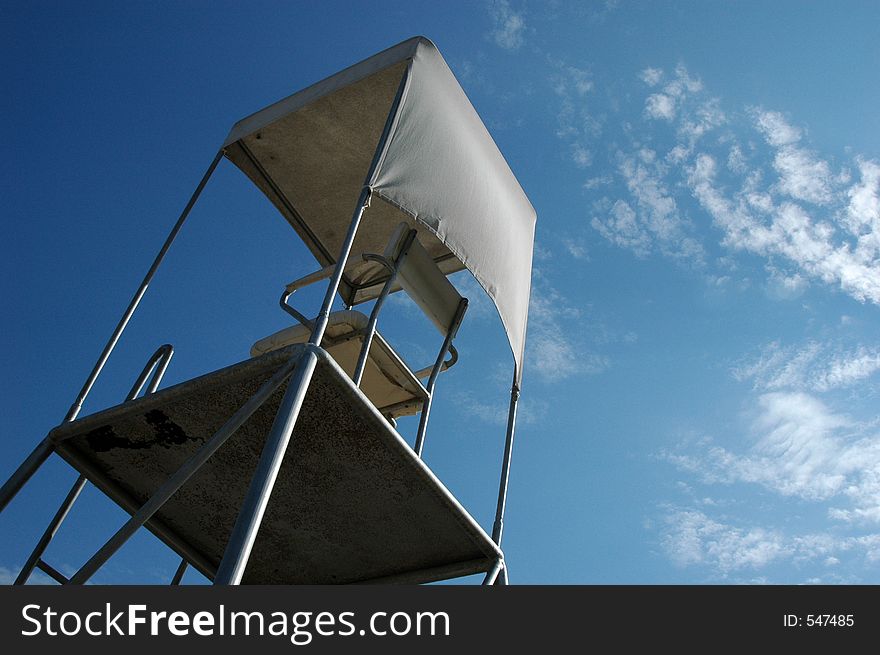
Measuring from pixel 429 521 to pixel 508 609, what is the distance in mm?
1428

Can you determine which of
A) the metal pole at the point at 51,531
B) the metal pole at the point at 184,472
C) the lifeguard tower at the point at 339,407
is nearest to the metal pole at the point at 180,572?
the lifeguard tower at the point at 339,407

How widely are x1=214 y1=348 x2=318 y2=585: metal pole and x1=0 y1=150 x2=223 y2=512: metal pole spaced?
52.6 inches

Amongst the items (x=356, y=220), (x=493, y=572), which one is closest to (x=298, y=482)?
(x=493, y=572)

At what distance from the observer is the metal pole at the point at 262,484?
2.33 m

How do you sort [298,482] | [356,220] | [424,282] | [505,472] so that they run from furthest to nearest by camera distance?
[424,282] → [505,472] → [298,482] → [356,220]

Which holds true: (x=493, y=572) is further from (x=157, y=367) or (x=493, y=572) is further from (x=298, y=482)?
(x=157, y=367)

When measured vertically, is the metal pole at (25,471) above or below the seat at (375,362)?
below

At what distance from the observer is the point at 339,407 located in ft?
10.6

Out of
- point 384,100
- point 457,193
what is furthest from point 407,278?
point 384,100

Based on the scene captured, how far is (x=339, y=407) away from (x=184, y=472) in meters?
0.68

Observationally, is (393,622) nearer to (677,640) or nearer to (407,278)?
(677,640)

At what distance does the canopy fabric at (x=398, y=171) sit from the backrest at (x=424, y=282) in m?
0.15

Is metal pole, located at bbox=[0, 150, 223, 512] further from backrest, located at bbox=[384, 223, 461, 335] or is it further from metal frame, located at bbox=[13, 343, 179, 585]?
backrest, located at bbox=[384, 223, 461, 335]

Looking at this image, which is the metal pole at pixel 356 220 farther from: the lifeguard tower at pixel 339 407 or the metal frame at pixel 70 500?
the metal frame at pixel 70 500
